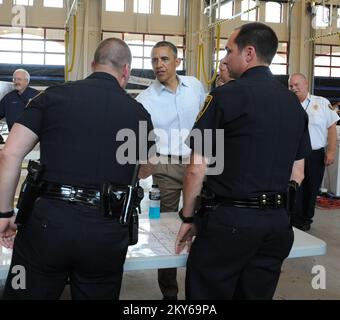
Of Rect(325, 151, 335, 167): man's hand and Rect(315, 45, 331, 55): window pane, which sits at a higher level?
Rect(315, 45, 331, 55): window pane

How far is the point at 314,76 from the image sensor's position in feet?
39.7

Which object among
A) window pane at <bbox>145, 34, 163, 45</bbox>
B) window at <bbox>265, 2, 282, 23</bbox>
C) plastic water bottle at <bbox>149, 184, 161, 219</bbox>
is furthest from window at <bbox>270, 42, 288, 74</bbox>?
plastic water bottle at <bbox>149, 184, 161, 219</bbox>

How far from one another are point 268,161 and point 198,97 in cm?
126

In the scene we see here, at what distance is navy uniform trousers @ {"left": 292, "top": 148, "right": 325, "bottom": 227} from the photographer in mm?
4867

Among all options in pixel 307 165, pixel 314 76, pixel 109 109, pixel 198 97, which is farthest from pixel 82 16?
pixel 109 109

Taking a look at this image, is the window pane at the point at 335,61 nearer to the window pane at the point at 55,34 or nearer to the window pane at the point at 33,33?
the window pane at the point at 55,34

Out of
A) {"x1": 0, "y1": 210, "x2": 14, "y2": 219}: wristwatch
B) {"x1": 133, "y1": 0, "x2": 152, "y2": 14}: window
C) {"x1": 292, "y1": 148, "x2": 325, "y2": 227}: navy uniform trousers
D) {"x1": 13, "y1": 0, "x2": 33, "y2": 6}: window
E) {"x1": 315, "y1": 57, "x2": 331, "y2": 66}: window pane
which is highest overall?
{"x1": 133, "y1": 0, "x2": 152, "y2": 14}: window

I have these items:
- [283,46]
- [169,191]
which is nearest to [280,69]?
[283,46]

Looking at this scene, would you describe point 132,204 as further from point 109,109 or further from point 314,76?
point 314,76

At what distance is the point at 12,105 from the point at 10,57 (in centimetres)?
575

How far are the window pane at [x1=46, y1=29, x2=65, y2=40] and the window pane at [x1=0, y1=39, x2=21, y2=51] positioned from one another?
744 mm

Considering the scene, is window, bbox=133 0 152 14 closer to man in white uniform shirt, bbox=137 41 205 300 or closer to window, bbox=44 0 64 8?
window, bbox=44 0 64 8

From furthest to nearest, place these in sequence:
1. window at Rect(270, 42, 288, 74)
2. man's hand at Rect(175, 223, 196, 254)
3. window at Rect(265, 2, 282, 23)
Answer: window at Rect(270, 42, 288, 74) → window at Rect(265, 2, 282, 23) → man's hand at Rect(175, 223, 196, 254)

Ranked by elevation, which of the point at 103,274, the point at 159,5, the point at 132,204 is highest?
the point at 159,5
